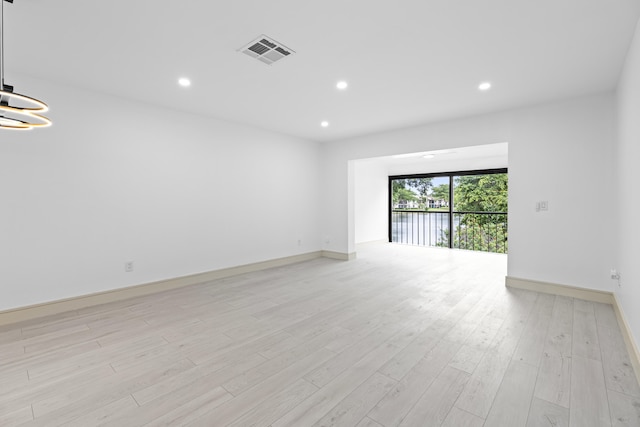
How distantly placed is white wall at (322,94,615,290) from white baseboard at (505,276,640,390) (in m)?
0.07

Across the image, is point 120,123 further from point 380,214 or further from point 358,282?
→ point 380,214

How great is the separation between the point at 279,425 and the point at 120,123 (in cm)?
389

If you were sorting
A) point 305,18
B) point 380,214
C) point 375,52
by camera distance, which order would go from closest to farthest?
point 305,18 → point 375,52 → point 380,214

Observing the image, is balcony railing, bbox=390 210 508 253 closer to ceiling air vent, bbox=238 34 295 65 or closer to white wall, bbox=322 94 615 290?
white wall, bbox=322 94 615 290

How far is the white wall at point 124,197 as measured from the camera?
120 inches

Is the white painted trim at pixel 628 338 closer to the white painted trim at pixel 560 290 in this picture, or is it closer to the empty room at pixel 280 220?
the empty room at pixel 280 220

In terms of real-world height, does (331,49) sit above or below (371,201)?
above

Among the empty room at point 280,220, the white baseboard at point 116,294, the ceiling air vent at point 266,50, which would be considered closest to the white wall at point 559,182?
the empty room at point 280,220

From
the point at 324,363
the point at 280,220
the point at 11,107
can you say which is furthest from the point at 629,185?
the point at 280,220

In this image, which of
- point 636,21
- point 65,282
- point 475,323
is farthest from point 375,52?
point 65,282

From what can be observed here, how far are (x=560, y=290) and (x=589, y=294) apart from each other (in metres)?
0.27

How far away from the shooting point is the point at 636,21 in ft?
6.97

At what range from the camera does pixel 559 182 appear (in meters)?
3.72

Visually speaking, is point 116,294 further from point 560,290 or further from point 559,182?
point 559,182
